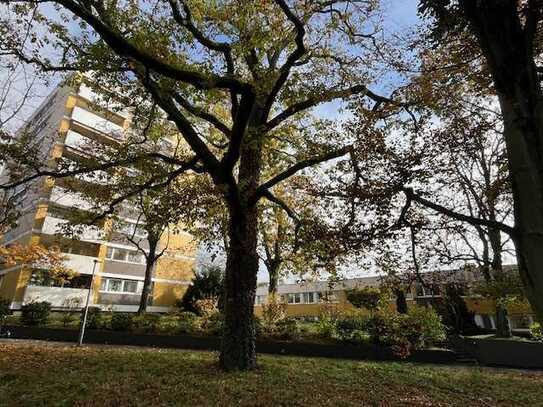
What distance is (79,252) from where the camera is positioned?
3073cm

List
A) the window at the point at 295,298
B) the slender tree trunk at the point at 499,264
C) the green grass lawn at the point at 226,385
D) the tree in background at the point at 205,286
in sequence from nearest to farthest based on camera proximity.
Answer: the green grass lawn at the point at 226,385, the slender tree trunk at the point at 499,264, the tree in background at the point at 205,286, the window at the point at 295,298

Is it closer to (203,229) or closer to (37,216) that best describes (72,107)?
(37,216)

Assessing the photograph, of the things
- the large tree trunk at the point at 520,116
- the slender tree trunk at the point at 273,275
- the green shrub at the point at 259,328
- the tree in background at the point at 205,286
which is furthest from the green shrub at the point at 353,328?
the tree in background at the point at 205,286

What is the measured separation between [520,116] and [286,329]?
14115 millimetres

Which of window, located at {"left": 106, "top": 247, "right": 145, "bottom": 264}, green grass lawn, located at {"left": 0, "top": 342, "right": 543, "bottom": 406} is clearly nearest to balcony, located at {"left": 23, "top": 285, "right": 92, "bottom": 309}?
window, located at {"left": 106, "top": 247, "right": 145, "bottom": 264}

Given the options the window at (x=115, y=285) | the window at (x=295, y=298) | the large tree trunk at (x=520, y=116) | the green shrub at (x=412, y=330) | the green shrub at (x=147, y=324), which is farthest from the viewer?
the window at (x=295, y=298)

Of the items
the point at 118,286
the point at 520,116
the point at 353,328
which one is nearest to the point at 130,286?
the point at 118,286

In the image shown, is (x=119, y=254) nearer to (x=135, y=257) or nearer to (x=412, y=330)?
(x=135, y=257)

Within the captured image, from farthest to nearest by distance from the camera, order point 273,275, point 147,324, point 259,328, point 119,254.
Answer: point 119,254 < point 273,275 < point 147,324 < point 259,328

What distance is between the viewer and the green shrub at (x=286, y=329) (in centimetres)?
1501

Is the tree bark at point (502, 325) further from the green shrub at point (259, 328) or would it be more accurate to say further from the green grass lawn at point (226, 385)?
the green shrub at point (259, 328)

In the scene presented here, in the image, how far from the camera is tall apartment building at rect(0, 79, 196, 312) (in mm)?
26422

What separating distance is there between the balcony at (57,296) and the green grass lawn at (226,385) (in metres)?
20.7

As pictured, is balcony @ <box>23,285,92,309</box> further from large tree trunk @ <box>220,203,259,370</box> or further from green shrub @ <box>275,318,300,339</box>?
large tree trunk @ <box>220,203,259,370</box>
